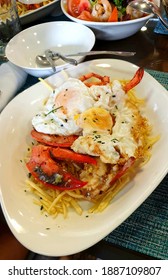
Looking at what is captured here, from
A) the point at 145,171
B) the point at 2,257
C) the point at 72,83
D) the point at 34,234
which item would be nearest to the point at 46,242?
the point at 34,234

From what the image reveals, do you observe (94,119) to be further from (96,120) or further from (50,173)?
(50,173)

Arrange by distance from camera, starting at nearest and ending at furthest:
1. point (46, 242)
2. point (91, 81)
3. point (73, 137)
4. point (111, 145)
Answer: point (46, 242)
point (111, 145)
point (73, 137)
point (91, 81)

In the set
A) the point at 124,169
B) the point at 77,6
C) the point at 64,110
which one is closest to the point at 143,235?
the point at 124,169

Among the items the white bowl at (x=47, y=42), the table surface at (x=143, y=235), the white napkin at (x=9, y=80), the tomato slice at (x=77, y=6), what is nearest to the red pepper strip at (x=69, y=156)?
the table surface at (x=143, y=235)

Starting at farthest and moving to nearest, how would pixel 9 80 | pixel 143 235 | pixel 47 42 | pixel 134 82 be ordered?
pixel 47 42
pixel 9 80
pixel 134 82
pixel 143 235

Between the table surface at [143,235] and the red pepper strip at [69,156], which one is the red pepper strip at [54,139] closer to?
the red pepper strip at [69,156]

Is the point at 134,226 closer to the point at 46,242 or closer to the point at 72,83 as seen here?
the point at 46,242
